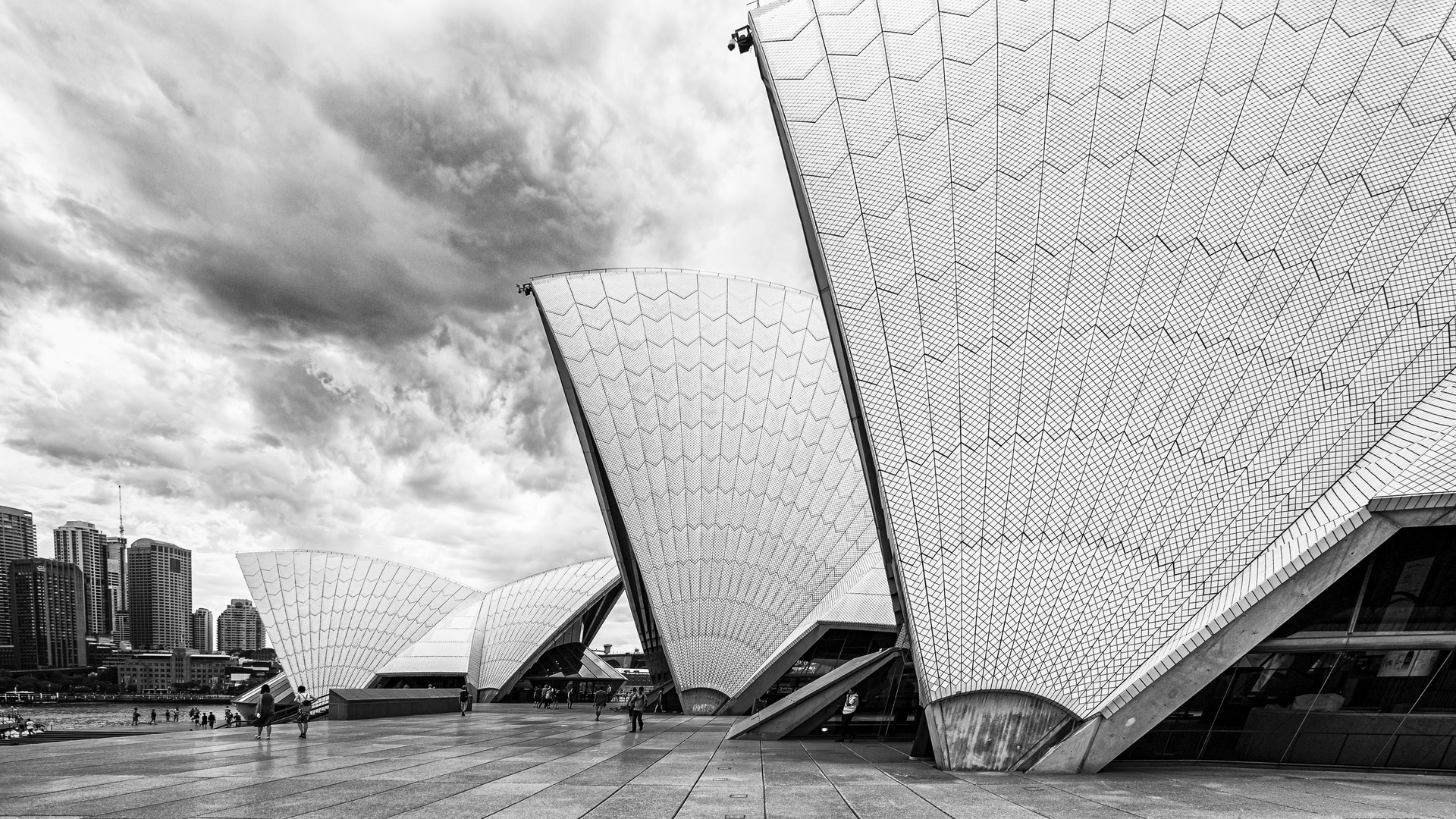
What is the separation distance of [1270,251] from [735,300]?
67.0 feet

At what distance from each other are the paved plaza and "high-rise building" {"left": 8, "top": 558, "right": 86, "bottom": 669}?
189 m

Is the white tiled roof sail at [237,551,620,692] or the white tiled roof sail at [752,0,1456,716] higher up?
the white tiled roof sail at [752,0,1456,716]

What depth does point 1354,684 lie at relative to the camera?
13.1 meters

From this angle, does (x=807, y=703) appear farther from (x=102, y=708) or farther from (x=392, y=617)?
(x=102, y=708)

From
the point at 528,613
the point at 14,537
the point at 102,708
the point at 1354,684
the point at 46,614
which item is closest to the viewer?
the point at 1354,684

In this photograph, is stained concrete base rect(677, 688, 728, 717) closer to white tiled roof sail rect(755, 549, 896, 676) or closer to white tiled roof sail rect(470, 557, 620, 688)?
white tiled roof sail rect(755, 549, 896, 676)

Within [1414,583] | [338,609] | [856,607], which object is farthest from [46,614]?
[1414,583]

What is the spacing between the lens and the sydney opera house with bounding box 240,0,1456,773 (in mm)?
12633

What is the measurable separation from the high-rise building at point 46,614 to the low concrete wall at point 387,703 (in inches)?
6960

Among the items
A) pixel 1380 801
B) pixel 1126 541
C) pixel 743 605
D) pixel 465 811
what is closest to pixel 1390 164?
pixel 1126 541

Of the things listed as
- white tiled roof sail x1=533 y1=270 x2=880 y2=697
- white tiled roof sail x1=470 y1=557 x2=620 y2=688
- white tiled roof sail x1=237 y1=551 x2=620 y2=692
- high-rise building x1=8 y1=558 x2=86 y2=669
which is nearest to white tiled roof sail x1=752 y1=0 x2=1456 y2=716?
white tiled roof sail x1=533 y1=270 x2=880 y2=697

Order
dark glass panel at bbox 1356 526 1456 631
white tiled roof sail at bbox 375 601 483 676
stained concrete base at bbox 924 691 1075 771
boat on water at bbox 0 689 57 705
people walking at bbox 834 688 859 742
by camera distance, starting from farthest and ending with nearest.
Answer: boat on water at bbox 0 689 57 705
white tiled roof sail at bbox 375 601 483 676
people walking at bbox 834 688 859 742
stained concrete base at bbox 924 691 1075 771
dark glass panel at bbox 1356 526 1456 631

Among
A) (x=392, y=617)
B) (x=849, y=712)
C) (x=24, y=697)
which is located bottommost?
(x=24, y=697)

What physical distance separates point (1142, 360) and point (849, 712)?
29.3 feet
